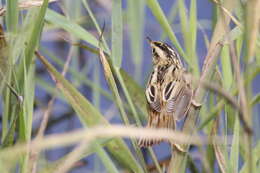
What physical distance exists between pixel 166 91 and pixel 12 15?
90cm

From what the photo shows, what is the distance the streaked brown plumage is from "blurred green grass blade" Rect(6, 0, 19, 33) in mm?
680

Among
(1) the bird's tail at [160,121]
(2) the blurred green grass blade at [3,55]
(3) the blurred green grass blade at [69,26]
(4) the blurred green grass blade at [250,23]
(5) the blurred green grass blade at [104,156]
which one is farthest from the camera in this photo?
(1) the bird's tail at [160,121]

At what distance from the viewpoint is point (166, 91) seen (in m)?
2.41

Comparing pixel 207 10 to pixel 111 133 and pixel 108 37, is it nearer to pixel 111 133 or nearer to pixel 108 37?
pixel 108 37

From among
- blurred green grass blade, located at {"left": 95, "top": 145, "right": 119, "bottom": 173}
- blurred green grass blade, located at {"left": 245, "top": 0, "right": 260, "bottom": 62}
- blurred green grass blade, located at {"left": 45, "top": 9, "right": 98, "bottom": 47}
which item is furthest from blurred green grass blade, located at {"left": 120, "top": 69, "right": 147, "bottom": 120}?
blurred green grass blade, located at {"left": 245, "top": 0, "right": 260, "bottom": 62}

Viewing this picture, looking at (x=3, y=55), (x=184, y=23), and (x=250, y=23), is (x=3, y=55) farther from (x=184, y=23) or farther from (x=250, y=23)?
(x=250, y=23)

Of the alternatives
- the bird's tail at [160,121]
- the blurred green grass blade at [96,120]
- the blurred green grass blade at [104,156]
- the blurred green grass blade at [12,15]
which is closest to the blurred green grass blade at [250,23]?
the blurred green grass blade at [104,156]

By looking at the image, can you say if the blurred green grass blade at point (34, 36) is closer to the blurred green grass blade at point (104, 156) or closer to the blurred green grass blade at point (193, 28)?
the blurred green grass blade at point (104, 156)

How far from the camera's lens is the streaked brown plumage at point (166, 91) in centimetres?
225

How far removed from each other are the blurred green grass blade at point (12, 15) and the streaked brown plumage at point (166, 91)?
680 mm

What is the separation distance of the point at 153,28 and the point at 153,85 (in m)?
1.11

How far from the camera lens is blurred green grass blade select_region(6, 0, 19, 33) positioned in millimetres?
1710

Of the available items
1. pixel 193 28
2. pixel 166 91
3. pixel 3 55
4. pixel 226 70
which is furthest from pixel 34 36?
pixel 166 91

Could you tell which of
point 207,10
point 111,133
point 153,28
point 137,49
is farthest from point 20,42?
point 207,10
